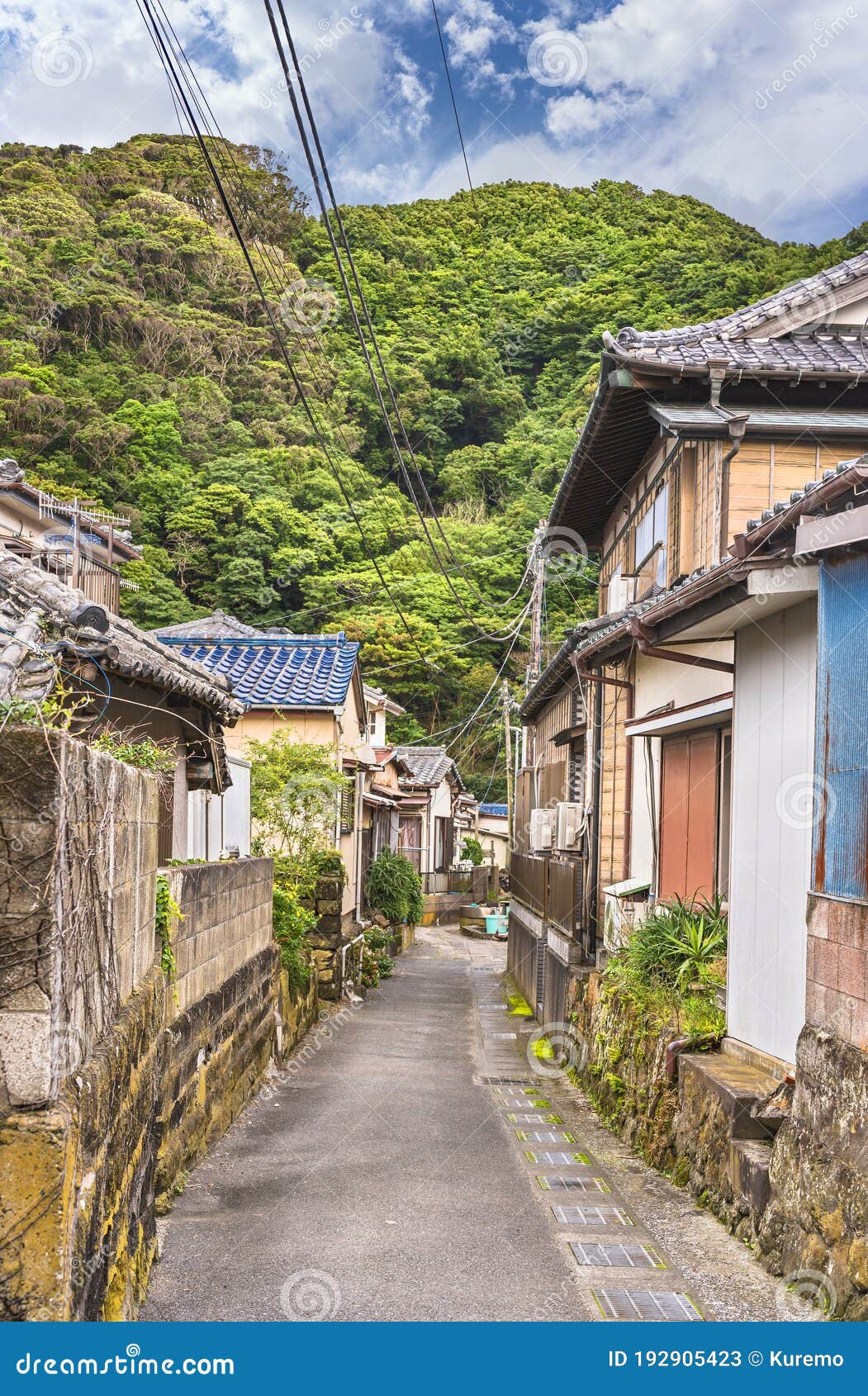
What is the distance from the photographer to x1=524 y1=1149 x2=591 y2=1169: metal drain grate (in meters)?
9.12

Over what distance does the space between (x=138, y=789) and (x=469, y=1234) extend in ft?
11.8

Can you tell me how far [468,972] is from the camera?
29.3 m

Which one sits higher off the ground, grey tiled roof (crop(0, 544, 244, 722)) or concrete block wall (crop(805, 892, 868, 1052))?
grey tiled roof (crop(0, 544, 244, 722))

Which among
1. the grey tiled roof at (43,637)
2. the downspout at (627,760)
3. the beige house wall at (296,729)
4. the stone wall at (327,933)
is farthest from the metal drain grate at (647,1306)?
the beige house wall at (296,729)

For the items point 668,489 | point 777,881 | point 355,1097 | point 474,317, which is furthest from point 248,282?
point 777,881

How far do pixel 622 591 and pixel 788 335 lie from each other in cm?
463

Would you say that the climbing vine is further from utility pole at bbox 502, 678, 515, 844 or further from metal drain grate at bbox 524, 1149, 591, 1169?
utility pole at bbox 502, 678, 515, 844

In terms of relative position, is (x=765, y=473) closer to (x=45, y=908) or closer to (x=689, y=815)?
(x=689, y=815)

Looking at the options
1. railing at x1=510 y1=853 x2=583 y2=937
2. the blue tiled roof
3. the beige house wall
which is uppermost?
the blue tiled roof

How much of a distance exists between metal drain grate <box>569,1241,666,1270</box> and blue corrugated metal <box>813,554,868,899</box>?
7.89 feet

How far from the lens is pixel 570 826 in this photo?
17672mm

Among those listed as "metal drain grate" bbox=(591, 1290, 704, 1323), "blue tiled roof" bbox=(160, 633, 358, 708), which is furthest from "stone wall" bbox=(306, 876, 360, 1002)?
"metal drain grate" bbox=(591, 1290, 704, 1323)

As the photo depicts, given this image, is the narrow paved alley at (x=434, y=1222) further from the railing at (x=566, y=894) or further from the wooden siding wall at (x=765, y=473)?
the wooden siding wall at (x=765, y=473)

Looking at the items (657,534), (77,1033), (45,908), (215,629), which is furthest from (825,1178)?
(215,629)
